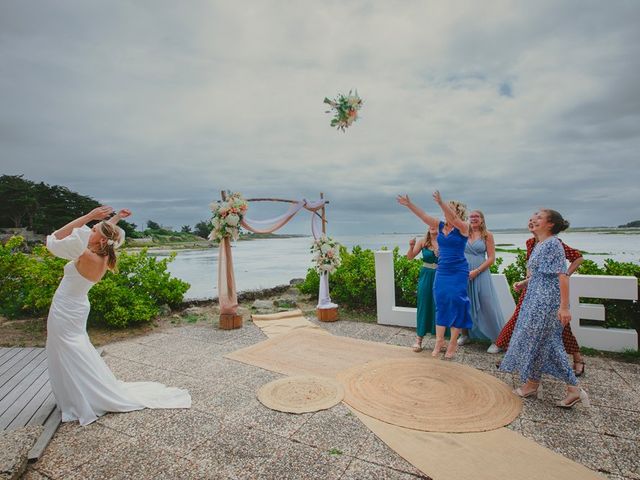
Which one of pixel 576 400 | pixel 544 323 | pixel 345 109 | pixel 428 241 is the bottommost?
pixel 576 400

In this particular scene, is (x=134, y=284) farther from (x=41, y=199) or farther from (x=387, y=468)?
(x=41, y=199)

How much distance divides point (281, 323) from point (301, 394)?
10.3 ft

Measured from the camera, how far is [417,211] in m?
4.51

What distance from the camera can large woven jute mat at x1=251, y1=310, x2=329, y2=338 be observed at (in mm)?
6305

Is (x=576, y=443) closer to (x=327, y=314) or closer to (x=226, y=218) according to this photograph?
(x=327, y=314)

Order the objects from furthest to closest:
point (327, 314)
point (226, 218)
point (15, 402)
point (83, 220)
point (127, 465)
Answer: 1. point (327, 314)
2. point (226, 218)
3. point (15, 402)
4. point (83, 220)
5. point (127, 465)

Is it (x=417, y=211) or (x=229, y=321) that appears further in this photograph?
(x=229, y=321)

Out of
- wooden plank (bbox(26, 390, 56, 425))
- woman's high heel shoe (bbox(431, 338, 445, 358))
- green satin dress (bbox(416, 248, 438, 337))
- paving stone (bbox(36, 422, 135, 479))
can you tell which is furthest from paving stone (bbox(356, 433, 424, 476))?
wooden plank (bbox(26, 390, 56, 425))

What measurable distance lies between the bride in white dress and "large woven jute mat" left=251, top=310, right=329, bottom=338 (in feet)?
9.42

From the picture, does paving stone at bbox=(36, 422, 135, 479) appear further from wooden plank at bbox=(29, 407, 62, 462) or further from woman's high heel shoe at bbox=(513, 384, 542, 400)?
woman's high heel shoe at bbox=(513, 384, 542, 400)

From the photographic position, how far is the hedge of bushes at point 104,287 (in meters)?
6.36

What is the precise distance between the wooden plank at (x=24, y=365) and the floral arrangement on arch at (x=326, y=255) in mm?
4489

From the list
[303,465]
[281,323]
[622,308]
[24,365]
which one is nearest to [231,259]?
[281,323]

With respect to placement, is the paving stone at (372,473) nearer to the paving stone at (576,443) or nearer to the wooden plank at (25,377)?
the paving stone at (576,443)
